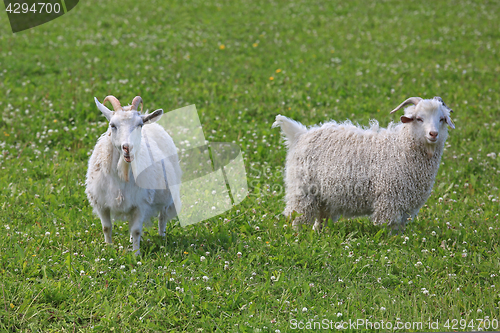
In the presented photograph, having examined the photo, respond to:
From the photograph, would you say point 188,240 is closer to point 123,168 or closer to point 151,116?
point 123,168

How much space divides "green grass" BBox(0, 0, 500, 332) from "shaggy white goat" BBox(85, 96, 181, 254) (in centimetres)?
38

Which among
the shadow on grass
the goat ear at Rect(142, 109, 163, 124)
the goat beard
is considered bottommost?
the shadow on grass

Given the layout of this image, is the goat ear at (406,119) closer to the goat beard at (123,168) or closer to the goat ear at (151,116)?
the goat ear at (151,116)

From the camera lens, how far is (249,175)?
784 cm

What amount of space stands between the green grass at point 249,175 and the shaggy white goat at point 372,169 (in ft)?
0.99

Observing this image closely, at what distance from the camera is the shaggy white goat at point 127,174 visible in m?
4.80

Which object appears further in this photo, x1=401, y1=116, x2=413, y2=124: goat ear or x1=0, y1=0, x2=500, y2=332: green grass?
x1=401, y1=116, x2=413, y2=124: goat ear

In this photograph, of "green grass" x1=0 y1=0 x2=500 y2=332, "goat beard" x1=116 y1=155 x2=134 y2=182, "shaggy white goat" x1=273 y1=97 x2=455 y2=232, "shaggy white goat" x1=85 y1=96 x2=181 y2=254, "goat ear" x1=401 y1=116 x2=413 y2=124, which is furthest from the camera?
"goat ear" x1=401 y1=116 x2=413 y2=124

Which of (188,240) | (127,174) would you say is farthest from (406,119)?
(127,174)

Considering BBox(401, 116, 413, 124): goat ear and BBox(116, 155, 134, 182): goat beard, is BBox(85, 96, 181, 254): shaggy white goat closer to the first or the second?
BBox(116, 155, 134, 182): goat beard

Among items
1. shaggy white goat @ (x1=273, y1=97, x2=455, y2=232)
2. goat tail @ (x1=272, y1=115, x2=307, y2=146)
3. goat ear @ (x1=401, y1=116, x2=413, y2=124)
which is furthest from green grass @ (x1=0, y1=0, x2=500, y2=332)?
goat ear @ (x1=401, y1=116, x2=413, y2=124)

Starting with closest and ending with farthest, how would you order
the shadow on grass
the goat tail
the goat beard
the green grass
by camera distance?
the green grass → the goat beard → the shadow on grass → the goat tail

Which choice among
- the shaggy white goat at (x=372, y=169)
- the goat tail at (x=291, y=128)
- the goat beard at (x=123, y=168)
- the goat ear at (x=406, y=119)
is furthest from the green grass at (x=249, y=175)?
the goat ear at (x=406, y=119)

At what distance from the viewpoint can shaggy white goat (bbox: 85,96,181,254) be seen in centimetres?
480
